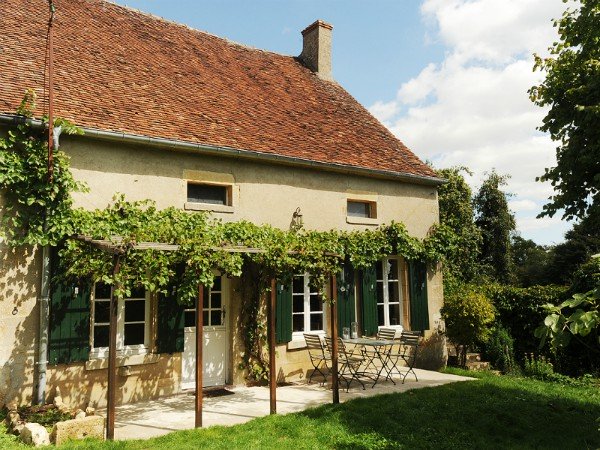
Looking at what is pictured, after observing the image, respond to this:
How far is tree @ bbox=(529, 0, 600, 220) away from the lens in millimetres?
8727

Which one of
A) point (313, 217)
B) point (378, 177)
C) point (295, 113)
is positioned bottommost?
point (313, 217)

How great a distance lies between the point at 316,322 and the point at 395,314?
2.16 meters

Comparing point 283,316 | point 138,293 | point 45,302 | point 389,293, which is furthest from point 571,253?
point 45,302

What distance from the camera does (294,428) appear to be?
6.04 m

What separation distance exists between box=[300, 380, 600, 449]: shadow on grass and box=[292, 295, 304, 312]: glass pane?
8.76 feet

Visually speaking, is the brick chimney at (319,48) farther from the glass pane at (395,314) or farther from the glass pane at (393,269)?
the glass pane at (395,314)

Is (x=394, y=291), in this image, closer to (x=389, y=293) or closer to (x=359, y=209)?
(x=389, y=293)

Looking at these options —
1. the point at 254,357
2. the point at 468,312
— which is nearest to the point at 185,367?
the point at 254,357

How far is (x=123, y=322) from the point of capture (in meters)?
7.67

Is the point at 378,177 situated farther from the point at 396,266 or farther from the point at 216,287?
the point at 216,287

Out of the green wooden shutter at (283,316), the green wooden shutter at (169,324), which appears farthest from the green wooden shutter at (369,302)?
the green wooden shutter at (169,324)

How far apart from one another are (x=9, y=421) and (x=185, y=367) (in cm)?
284

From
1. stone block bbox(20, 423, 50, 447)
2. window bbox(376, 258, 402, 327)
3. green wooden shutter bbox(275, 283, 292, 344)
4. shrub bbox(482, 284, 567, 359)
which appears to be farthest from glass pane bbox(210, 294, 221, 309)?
shrub bbox(482, 284, 567, 359)

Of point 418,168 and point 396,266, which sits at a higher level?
point 418,168
